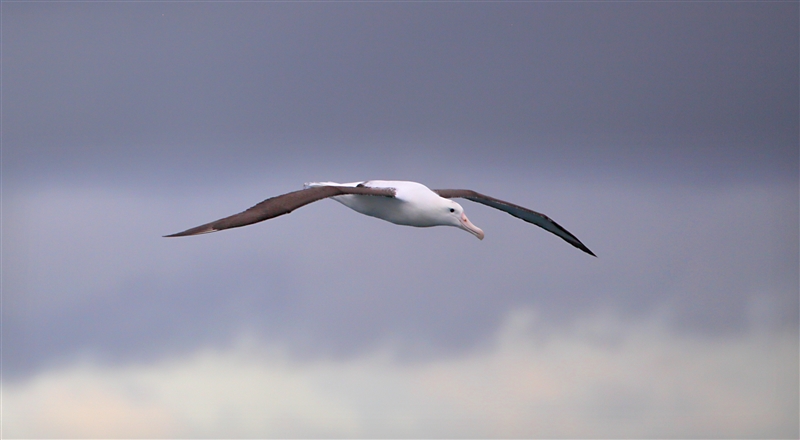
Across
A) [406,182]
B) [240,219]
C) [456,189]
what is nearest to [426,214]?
[406,182]

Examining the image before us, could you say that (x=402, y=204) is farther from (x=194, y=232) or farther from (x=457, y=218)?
(x=194, y=232)

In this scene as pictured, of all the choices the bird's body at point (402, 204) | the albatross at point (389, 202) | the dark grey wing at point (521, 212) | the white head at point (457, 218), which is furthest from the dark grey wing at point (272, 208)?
the dark grey wing at point (521, 212)

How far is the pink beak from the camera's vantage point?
20.5 metres

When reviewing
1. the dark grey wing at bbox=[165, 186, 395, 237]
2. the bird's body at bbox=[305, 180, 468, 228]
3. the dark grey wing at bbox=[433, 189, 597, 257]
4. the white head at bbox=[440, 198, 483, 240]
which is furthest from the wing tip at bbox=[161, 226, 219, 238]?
the dark grey wing at bbox=[433, 189, 597, 257]

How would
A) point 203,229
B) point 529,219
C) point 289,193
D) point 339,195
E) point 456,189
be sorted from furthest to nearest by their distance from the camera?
point 529,219, point 456,189, point 339,195, point 289,193, point 203,229

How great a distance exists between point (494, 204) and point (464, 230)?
202 centimetres

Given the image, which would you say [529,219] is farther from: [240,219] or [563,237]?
[240,219]

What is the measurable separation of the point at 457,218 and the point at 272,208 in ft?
14.7

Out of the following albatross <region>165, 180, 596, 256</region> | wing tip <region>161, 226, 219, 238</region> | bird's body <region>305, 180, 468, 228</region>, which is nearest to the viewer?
wing tip <region>161, 226, 219, 238</region>

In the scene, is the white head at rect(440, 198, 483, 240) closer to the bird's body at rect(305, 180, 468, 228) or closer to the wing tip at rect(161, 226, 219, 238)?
the bird's body at rect(305, 180, 468, 228)

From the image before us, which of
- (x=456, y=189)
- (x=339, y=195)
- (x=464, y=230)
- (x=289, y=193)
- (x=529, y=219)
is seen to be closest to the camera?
(x=289, y=193)

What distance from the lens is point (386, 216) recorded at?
790 inches

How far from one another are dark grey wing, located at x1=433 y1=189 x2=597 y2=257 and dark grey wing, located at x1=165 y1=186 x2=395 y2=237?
3.89m

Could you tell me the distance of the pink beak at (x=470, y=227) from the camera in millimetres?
20531
